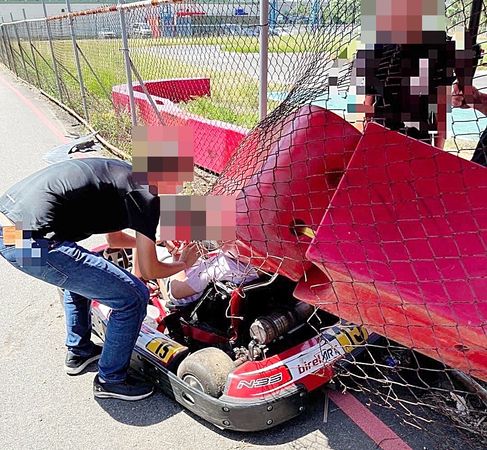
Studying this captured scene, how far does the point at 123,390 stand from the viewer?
124 inches

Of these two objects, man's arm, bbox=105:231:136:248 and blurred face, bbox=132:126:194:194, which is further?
man's arm, bbox=105:231:136:248

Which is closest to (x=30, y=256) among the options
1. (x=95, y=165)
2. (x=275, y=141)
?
(x=95, y=165)

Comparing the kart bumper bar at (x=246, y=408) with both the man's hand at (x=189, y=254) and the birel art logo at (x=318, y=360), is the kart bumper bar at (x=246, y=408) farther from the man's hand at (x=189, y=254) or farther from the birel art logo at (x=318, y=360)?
the man's hand at (x=189, y=254)

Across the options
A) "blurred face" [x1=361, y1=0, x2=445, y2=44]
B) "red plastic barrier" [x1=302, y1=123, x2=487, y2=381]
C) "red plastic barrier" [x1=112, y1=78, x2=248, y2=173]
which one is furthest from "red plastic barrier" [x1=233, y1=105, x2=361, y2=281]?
"red plastic barrier" [x1=112, y1=78, x2=248, y2=173]

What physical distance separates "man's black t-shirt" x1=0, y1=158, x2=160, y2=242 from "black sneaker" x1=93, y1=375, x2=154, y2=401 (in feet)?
2.76

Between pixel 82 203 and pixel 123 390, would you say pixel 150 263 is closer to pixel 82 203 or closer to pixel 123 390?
pixel 82 203

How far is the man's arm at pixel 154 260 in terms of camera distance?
285cm

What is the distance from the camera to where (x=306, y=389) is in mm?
2836

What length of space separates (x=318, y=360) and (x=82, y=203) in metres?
1.42

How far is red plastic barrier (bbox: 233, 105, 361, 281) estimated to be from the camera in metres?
2.37

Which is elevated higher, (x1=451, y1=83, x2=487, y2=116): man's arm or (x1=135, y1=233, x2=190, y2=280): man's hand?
(x1=451, y1=83, x2=487, y2=116): man's arm

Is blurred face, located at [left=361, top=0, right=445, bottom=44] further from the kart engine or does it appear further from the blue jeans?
the blue jeans

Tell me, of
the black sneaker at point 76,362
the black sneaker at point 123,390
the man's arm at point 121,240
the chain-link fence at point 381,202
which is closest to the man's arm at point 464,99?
the chain-link fence at point 381,202

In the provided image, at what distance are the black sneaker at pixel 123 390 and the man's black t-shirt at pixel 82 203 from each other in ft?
2.76
